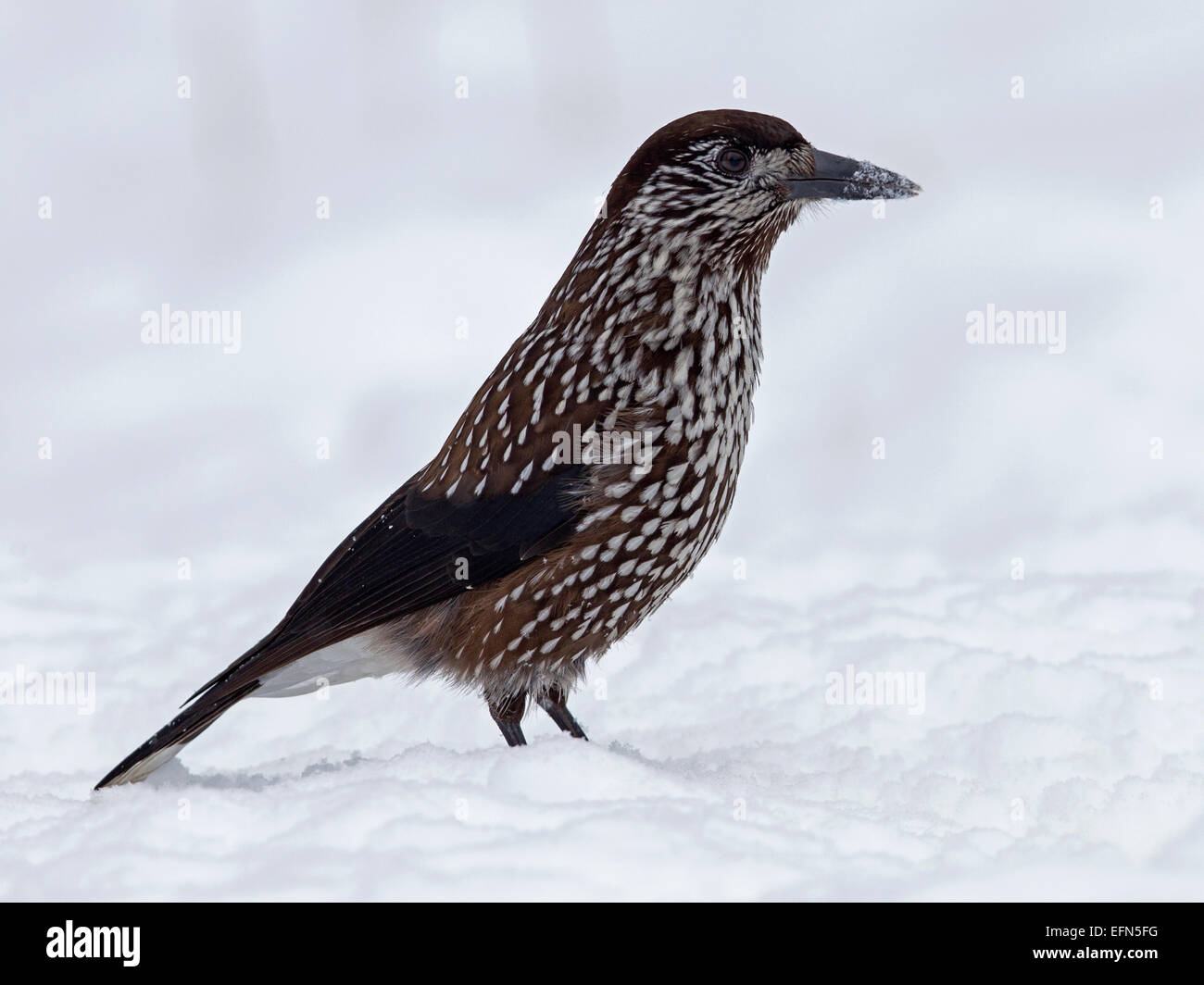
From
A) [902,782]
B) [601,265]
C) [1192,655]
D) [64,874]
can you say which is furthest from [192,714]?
[1192,655]

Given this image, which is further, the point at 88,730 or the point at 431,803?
the point at 88,730

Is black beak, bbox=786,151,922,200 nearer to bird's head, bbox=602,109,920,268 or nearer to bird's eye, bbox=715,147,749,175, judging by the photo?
bird's head, bbox=602,109,920,268

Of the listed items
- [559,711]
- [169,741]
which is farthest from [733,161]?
[169,741]

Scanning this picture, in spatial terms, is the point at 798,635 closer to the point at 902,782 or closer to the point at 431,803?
the point at 902,782

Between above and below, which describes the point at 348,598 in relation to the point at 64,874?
above

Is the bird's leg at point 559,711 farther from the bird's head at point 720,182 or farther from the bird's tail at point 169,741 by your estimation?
the bird's head at point 720,182

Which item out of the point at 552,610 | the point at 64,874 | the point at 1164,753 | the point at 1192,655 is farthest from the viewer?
the point at 1192,655

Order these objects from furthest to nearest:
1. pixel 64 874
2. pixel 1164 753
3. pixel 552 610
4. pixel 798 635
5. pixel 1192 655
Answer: pixel 798 635, pixel 1192 655, pixel 1164 753, pixel 552 610, pixel 64 874
